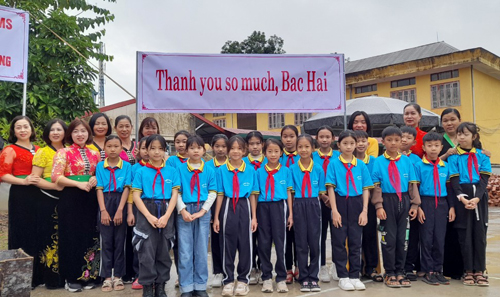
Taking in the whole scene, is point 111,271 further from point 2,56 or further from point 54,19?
point 54,19

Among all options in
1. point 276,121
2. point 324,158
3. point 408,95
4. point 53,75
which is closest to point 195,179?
point 324,158

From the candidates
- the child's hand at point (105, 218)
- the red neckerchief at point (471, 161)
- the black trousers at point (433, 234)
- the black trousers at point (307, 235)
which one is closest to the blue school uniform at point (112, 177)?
the child's hand at point (105, 218)

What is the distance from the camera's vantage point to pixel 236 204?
154 inches

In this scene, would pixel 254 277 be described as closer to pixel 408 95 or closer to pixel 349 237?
pixel 349 237

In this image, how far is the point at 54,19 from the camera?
7125mm

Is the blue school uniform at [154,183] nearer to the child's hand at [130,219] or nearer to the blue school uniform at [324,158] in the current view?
the child's hand at [130,219]

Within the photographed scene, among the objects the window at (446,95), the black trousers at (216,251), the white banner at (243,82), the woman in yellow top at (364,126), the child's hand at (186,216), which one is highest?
the window at (446,95)

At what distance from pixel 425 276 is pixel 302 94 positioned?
2474mm

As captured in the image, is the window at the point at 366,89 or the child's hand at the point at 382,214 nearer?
the child's hand at the point at 382,214

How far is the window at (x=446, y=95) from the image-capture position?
63.6 ft

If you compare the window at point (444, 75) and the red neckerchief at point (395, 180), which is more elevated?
the window at point (444, 75)

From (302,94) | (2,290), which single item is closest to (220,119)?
(302,94)

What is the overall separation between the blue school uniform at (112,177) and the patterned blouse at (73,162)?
0.11 m

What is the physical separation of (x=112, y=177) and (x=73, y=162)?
387mm
